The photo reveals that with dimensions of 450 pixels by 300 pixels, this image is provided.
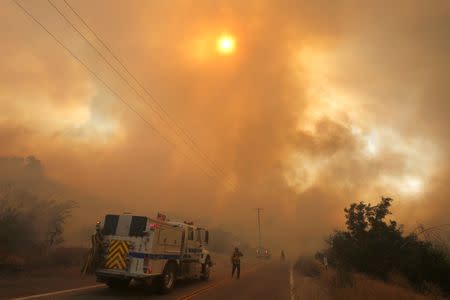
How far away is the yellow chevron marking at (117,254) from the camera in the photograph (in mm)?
12453

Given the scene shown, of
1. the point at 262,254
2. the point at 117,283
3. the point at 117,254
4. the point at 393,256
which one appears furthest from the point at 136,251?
the point at 262,254

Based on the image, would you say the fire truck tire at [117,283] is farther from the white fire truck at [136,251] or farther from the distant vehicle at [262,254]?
the distant vehicle at [262,254]

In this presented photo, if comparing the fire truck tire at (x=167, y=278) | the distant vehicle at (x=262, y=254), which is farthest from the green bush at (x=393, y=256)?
the distant vehicle at (x=262, y=254)

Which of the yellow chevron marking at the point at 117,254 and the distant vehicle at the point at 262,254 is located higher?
the distant vehicle at the point at 262,254

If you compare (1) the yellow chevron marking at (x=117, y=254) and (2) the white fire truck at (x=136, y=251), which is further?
(1) the yellow chevron marking at (x=117, y=254)

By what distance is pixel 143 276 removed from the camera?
12.1 metres

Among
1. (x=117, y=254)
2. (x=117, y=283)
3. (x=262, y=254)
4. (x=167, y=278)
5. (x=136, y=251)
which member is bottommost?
(x=117, y=283)

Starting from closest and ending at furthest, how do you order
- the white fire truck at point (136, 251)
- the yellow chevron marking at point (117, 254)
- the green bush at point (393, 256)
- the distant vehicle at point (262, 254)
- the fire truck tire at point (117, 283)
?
the white fire truck at point (136, 251) < the yellow chevron marking at point (117, 254) < the fire truck tire at point (117, 283) < the green bush at point (393, 256) < the distant vehicle at point (262, 254)

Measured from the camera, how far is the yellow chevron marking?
12453 mm

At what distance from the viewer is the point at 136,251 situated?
12406 millimetres

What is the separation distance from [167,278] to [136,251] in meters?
2.10

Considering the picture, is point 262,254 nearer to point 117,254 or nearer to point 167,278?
point 167,278

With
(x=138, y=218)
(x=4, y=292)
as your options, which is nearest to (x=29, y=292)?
(x=4, y=292)

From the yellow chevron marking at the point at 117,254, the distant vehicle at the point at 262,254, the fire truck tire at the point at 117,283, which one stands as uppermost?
the distant vehicle at the point at 262,254
